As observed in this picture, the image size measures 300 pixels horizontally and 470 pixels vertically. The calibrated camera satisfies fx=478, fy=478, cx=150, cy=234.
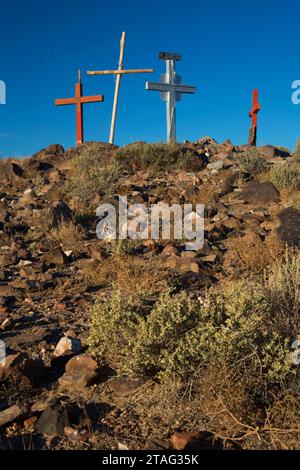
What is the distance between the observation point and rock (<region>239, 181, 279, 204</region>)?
35.2ft

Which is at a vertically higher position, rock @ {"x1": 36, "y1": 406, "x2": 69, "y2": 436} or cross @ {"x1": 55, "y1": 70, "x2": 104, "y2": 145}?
cross @ {"x1": 55, "y1": 70, "x2": 104, "y2": 145}

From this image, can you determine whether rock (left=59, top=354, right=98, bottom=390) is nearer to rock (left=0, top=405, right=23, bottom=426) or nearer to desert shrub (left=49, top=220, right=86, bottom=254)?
rock (left=0, top=405, right=23, bottom=426)

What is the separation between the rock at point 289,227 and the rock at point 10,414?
16.9ft

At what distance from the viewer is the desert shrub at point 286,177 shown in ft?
37.3

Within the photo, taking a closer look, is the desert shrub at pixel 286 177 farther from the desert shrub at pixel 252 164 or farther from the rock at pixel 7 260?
the rock at pixel 7 260

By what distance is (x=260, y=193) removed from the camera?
35.9 feet

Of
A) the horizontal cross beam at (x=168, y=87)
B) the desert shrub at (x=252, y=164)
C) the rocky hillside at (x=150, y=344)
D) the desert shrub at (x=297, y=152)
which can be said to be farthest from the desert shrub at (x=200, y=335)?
the horizontal cross beam at (x=168, y=87)

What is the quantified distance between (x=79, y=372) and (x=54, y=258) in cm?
378

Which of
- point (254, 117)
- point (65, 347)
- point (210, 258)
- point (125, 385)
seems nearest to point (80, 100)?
point (254, 117)

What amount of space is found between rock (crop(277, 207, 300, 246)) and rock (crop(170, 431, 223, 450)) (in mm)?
4835

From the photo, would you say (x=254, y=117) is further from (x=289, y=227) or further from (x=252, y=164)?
(x=289, y=227)

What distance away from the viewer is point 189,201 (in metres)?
11.0

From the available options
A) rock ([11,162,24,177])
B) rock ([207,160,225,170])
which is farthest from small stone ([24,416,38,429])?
rock ([11,162,24,177])

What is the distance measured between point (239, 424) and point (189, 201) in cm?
807
